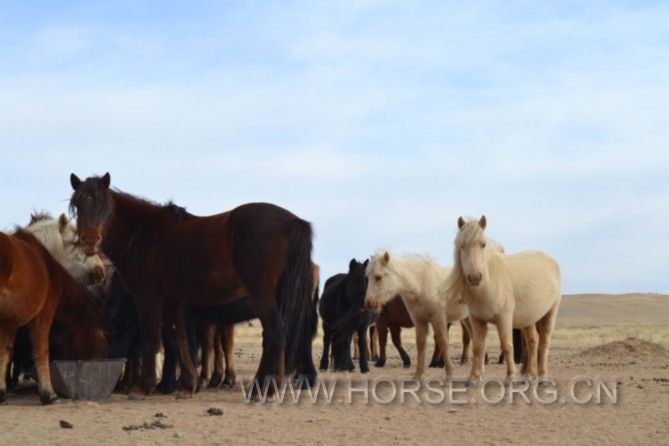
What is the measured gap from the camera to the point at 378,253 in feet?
45.9

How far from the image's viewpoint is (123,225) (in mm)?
11219

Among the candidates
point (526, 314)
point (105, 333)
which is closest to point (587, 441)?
point (526, 314)

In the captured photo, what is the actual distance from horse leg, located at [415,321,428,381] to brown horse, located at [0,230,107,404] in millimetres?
4450

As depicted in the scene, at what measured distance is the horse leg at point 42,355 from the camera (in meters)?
10.0

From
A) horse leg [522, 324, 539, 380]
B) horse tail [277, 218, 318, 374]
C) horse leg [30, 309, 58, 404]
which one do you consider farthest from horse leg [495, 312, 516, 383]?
horse leg [30, 309, 58, 404]

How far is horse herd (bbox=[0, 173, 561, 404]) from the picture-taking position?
394 inches

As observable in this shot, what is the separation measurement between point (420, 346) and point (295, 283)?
3.94 metres

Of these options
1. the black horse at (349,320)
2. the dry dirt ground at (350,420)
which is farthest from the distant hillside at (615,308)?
the dry dirt ground at (350,420)

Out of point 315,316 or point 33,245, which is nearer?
point 33,245

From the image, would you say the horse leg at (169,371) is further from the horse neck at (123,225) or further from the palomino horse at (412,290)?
the palomino horse at (412,290)

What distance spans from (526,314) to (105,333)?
17.9ft

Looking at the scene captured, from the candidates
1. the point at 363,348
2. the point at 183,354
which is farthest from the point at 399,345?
the point at 183,354

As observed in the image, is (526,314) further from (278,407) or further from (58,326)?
(58,326)

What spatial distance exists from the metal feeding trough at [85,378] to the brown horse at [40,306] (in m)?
0.22
